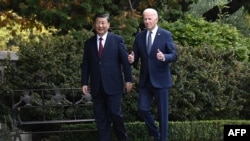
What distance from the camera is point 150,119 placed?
27.9 ft

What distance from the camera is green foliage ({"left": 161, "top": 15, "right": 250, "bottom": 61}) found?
521 inches

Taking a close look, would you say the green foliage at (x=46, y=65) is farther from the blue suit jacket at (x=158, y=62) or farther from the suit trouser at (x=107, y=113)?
the blue suit jacket at (x=158, y=62)

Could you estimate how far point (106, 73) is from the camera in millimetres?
8523

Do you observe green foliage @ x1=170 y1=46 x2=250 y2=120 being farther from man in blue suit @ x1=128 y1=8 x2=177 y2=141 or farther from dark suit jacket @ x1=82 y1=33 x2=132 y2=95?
dark suit jacket @ x1=82 y1=33 x2=132 y2=95

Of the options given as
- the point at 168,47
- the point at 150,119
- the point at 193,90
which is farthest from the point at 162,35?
the point at 193,90

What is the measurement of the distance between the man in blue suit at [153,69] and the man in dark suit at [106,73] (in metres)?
0.22

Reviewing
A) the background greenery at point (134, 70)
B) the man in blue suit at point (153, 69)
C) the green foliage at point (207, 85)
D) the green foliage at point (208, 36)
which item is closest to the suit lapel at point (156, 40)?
the man in blue suit at point (153, 69)

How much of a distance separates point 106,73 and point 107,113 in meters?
0.57

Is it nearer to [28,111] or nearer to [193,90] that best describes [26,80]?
[28,111]

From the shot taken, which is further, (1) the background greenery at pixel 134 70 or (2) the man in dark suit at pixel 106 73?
(1) the background greenery at pixel 134 70

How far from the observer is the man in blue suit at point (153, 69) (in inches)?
332

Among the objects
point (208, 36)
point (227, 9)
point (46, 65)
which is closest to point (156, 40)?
point (46, 65)

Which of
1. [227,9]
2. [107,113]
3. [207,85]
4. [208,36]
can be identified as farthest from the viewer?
[227,9]

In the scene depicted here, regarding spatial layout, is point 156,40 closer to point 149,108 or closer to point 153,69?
point 153,69
